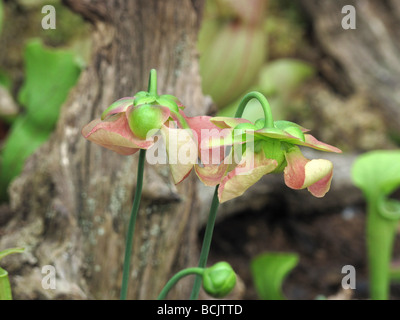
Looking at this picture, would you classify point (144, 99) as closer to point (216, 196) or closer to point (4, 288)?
point (216, 196)

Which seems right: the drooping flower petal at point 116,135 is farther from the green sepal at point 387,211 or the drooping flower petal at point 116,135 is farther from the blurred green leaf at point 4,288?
the green sepal at point 387,211

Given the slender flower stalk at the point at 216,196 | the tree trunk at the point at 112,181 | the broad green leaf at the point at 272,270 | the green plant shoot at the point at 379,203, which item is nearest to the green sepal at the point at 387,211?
the green plant shoot at the point at 379,203

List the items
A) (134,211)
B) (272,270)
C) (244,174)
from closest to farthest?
(244,174)
(134,211)
(272,270)
